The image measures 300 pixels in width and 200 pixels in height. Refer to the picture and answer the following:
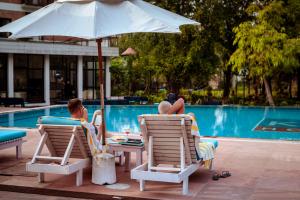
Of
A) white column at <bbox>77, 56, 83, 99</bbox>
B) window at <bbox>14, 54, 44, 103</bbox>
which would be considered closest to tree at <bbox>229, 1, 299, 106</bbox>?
white column at <bbox>77, 56, 83, 99</bbox>

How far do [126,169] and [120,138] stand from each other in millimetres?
524

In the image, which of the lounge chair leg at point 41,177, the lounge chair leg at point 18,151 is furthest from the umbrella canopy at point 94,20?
the lounge chair leg at point 18,151

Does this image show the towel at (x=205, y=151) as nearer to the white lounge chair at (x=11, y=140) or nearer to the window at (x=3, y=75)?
the white lounge chair at (x=11, y=140)

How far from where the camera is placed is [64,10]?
6.51 m

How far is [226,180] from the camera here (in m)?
6.72

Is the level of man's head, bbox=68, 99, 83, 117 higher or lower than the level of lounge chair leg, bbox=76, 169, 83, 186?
higher

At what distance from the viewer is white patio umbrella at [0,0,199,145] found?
5973 millimetres

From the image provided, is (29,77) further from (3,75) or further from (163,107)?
(163,107)

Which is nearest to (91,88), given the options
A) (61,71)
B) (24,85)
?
(61,71)

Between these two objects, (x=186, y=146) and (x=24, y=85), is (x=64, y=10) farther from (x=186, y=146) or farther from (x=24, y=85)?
(x=24, y=85)

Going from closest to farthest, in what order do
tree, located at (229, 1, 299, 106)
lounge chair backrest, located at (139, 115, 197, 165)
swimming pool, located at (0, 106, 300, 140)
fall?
lounge chair backrest, located at (139, 115, 197, 165) → swimming pool, located at (0, 106, 300, 140) → tree, located at (229, 1, 299, 106)

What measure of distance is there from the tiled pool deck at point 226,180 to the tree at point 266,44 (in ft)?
48.5

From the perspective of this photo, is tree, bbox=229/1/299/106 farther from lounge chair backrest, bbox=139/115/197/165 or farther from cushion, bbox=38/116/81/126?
cushion, bbox=38/116/81/126

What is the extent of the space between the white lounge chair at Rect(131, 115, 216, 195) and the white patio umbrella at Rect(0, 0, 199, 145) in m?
1.20
